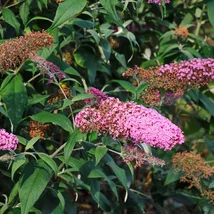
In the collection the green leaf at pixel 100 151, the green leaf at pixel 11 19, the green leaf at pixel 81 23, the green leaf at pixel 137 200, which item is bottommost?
the green leaf at pixel 137 200

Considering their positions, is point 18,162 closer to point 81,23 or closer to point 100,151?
point 100,151

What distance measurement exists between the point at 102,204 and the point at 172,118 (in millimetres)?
1176

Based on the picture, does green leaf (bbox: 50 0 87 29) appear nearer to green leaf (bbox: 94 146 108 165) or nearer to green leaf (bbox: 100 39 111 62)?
green leaf (bbox: 94 146 108 165)

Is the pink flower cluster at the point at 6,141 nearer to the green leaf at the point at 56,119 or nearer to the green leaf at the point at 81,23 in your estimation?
the green leaf at the point at 56,119

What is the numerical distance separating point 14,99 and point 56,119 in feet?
0.82

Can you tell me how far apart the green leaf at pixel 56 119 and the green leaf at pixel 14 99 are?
0.31 ft

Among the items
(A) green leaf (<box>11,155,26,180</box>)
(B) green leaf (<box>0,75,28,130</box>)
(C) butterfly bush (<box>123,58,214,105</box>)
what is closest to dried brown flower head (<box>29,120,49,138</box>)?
(B) green leaf (<box>0,75,28,130</box>)

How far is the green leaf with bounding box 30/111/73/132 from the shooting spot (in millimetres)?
2781

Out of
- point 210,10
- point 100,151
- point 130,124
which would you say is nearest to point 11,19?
point 100,151

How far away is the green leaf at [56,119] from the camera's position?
9.12 feet

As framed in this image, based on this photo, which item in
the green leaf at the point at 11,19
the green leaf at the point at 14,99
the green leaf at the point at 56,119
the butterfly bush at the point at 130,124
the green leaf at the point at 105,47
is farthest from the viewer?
the green leaf at the point at 105,47

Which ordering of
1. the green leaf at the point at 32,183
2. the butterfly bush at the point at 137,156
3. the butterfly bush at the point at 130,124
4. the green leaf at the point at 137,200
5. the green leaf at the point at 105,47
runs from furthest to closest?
the green leaf at the point at 137,200
the green leaf at the point at 105,47
the green leaf at the point at 32,183
the butterfly bush at the point at 137,156
the butterfly bush at the point at 130,124

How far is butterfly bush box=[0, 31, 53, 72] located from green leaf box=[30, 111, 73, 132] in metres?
0.29

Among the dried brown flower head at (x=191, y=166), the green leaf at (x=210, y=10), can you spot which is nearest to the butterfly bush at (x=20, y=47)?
the dried brown flower head at (x=191, y=166)
